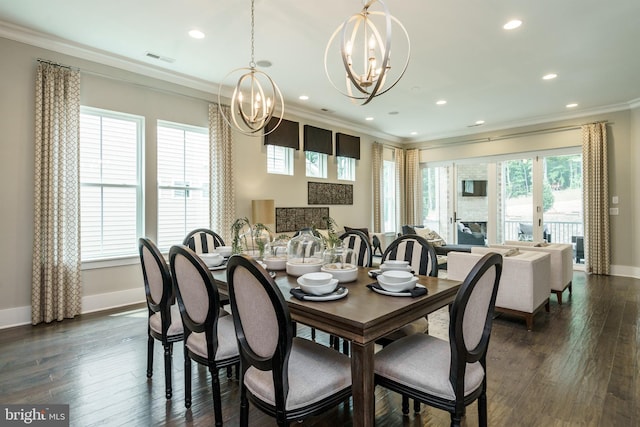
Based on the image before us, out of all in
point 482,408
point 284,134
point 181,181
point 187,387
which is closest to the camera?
point 482,408

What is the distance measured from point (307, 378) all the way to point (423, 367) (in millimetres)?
529

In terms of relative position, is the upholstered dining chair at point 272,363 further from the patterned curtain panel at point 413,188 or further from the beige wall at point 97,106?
the patterned curtain panel at point 413,188

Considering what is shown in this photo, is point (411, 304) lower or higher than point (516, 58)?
lower

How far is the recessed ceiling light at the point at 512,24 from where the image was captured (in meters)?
3.23

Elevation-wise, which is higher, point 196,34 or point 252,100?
point 196,34

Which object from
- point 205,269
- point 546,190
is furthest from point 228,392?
point 546,190

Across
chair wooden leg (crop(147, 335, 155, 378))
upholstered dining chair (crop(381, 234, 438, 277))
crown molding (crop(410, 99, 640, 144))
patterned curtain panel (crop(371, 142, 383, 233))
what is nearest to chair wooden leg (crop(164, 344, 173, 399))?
chair wooden leg (crop(147, 335, 155, 378))

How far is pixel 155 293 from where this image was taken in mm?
2260

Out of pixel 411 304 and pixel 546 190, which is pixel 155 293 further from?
pixel 546 190

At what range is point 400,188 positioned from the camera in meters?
8.65

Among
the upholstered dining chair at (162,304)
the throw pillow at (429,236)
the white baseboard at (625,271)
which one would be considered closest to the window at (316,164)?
the throw pillow at (429,236)

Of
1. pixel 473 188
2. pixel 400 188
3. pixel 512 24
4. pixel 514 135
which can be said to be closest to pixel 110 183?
pixel 512 24

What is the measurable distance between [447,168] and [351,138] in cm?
282

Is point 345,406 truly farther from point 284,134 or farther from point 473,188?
point 473,188
